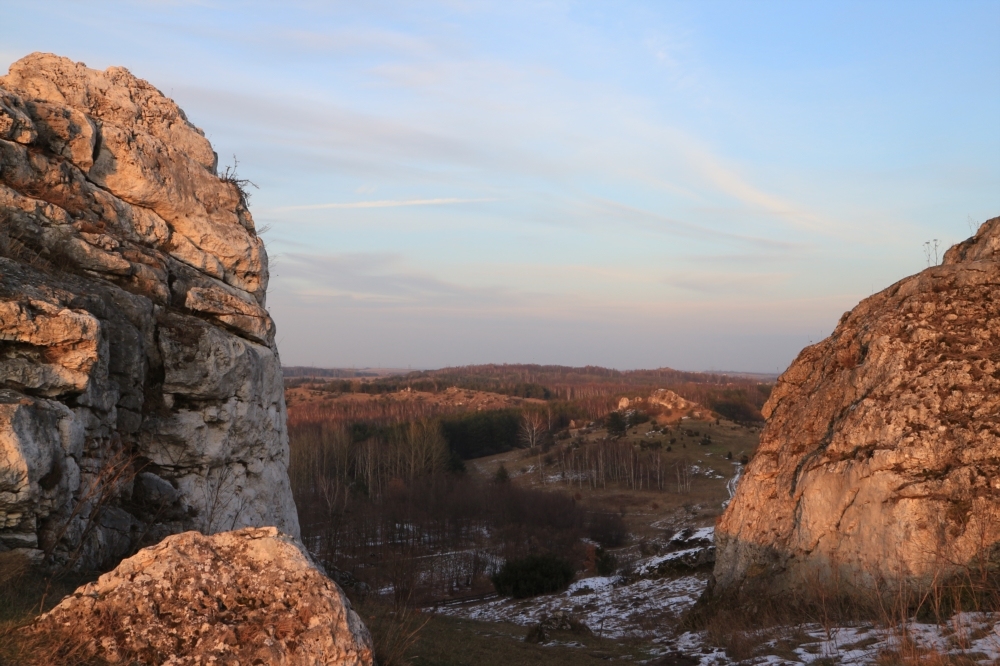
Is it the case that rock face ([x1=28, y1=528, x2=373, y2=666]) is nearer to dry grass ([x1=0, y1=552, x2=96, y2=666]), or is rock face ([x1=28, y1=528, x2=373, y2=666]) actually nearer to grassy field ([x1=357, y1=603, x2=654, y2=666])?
dry grass ([x1=0, y1=552, x2=96, y2=666])

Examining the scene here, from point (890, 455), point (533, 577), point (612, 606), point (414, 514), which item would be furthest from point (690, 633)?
point (414, 514)

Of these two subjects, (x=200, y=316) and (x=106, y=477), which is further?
(x=200, y=316)

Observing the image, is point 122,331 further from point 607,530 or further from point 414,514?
point 607,530

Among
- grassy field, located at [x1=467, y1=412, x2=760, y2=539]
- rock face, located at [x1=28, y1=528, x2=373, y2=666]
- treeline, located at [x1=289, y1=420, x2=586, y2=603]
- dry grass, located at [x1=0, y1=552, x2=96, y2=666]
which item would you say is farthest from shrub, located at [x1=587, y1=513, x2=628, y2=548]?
rock face, located at [x1=28, y1=528, x2=373, y2=666]

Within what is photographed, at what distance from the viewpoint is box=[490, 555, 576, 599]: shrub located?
3088 cm

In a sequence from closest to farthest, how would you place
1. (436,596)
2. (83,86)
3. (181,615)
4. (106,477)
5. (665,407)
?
(181,615) < (106,477) < (83,86) < (436,596) < (665,407)

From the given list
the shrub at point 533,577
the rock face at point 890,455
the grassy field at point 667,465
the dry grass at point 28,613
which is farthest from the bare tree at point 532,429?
the dry grass at point 28,613

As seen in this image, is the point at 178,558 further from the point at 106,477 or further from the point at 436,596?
the point at 436,596

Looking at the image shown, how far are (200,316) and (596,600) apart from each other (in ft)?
53.4

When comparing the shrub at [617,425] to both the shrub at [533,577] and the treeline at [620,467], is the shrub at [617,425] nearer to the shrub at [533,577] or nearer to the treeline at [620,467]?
the treeline at [620,467]

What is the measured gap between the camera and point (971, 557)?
10.0m

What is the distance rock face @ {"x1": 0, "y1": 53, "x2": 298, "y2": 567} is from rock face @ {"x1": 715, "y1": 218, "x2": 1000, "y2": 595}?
8.88 m

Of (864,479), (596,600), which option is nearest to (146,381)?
(864,479)

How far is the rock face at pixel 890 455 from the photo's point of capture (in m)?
10.6
